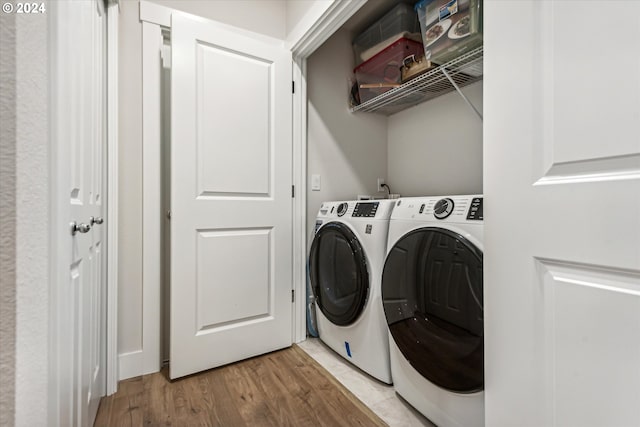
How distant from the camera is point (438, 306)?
1.05 meters

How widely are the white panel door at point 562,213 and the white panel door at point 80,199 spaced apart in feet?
3.19

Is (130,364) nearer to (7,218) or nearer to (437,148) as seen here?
(7,218)

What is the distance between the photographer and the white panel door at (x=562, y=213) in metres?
0.52

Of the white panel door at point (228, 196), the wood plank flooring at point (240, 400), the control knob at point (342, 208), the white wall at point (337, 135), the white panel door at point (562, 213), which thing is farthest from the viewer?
the white wall at point (337, 135)

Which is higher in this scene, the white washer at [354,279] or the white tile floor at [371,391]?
the white washer at [354,279]

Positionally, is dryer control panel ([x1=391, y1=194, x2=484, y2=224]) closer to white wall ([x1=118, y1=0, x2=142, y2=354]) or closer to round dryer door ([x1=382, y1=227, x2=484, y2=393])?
round dryer door ([x1=382, y1=227, x2=484, y2=393])

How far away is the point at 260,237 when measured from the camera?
174 centimetres

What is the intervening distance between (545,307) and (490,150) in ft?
1.29

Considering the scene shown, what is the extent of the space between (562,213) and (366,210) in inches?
36.7

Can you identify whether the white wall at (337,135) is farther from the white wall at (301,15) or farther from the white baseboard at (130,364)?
the white baseboard at (130,364)

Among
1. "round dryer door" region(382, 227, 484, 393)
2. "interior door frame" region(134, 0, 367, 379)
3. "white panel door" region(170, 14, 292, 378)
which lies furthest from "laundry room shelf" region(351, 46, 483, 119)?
"round dryer door" region(382, 227, 484, 393)

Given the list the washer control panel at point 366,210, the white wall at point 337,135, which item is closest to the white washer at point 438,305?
the washer control panel at point 366,210

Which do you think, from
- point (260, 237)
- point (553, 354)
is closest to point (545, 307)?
point (553, 354)

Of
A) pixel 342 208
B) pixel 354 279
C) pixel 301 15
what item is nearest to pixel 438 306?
pixel 354 279
